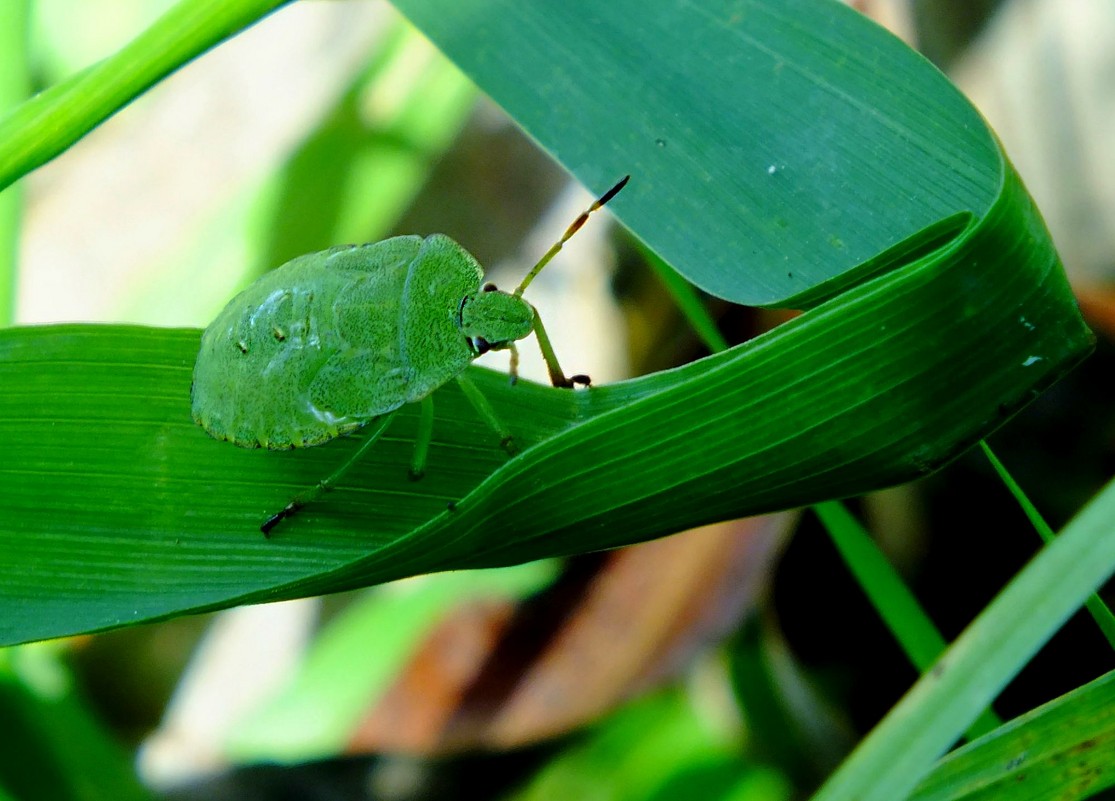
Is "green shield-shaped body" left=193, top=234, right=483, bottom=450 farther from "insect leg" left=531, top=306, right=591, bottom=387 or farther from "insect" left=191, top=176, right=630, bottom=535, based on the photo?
"insect leg" left=531, top=306, right=591, bottom=387

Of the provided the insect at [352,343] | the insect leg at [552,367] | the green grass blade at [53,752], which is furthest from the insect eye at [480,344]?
the green grass blade at [53,752]

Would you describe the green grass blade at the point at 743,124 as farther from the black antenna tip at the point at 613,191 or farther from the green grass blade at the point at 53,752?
the green grass blade at the point at 53,752

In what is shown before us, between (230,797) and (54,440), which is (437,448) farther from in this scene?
(230,797)

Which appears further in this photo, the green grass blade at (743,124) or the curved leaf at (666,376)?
the green grass blade at (743,124)

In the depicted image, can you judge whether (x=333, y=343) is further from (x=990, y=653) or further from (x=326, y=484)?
(x=990, y=653)

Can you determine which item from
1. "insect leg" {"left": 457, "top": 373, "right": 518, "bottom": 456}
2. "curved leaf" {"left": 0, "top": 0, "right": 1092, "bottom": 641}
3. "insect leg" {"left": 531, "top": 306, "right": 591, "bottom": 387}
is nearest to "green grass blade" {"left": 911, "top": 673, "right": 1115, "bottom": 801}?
"curved leaf" {"left": 0, "top": 0, "right": 1092, "bottom": 641}

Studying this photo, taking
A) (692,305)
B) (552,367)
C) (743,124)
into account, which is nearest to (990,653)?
(692,305)
